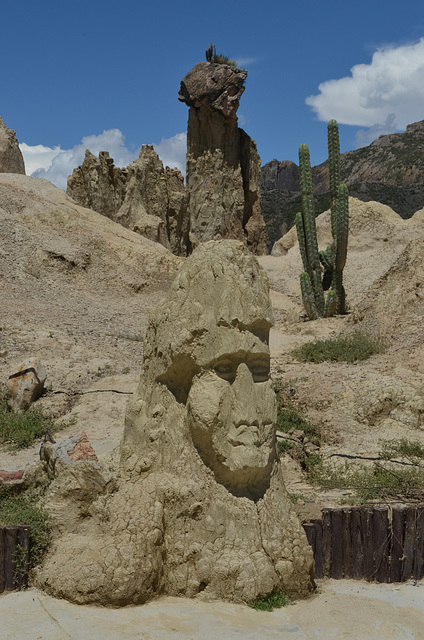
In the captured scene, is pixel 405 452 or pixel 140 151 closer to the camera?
pixel 405 452

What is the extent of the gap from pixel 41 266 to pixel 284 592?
13591mm

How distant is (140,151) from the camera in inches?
980

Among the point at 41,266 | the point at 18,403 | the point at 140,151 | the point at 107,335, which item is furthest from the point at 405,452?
the point at 140,151

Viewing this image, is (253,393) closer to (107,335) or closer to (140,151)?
(107,335)

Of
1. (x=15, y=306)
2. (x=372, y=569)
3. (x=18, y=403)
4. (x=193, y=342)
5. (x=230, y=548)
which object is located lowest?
(x=372, y=569)

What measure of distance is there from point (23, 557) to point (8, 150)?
758 inches

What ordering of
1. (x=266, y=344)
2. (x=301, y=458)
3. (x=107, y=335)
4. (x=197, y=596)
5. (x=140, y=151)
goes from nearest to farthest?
(x=197, y=596), (x=266, y=344), (x=301, y=458), (x=107, y=335), (x=140, y=151)

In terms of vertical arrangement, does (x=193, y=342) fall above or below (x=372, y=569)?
above

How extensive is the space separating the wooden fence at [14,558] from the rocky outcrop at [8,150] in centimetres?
1893

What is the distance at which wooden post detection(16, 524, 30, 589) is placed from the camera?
14.0 ft

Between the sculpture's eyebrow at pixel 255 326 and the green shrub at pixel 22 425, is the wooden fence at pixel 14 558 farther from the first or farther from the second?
the green shrub at pixel 22 425

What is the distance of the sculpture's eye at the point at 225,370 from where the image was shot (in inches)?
174

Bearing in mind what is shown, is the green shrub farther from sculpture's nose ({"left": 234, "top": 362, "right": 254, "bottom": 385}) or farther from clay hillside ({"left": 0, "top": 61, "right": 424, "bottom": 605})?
sculpture's nose ({"left": 234, "top": 362, "right": 254, "bottom": 385})

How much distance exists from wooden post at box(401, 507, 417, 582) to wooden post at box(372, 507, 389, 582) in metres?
0.14
